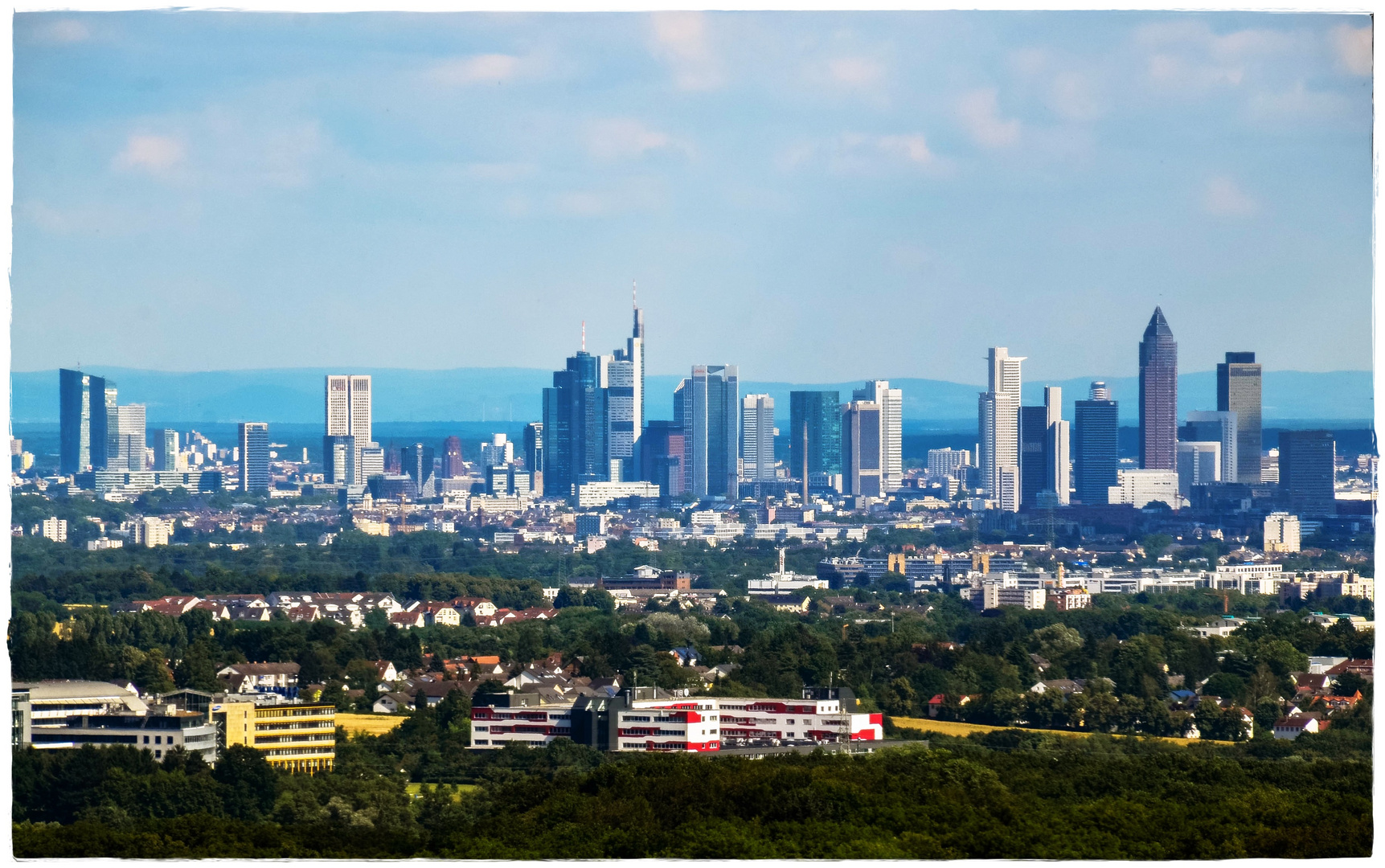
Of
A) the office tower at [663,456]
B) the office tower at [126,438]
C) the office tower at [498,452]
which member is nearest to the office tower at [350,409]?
the office tower at [498,452]

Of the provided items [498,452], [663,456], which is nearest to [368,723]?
[498,452]

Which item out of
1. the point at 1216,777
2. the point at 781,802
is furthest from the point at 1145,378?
the point at 781,802

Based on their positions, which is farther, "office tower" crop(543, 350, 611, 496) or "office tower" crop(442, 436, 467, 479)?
"office tower" crop(543, 350, 611, 496)

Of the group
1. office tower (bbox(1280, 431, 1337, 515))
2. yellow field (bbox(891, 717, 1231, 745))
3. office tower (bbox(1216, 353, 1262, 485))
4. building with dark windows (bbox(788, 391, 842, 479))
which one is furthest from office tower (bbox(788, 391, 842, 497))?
yellow field (bbox(891, 717, 1231, 745))

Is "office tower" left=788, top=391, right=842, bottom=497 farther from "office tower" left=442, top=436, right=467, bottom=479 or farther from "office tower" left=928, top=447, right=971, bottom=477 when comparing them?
"office tower" left=442, top=436, right=467, bottom=479

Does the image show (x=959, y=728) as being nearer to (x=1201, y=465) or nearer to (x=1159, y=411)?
(x=1201, y=465)
